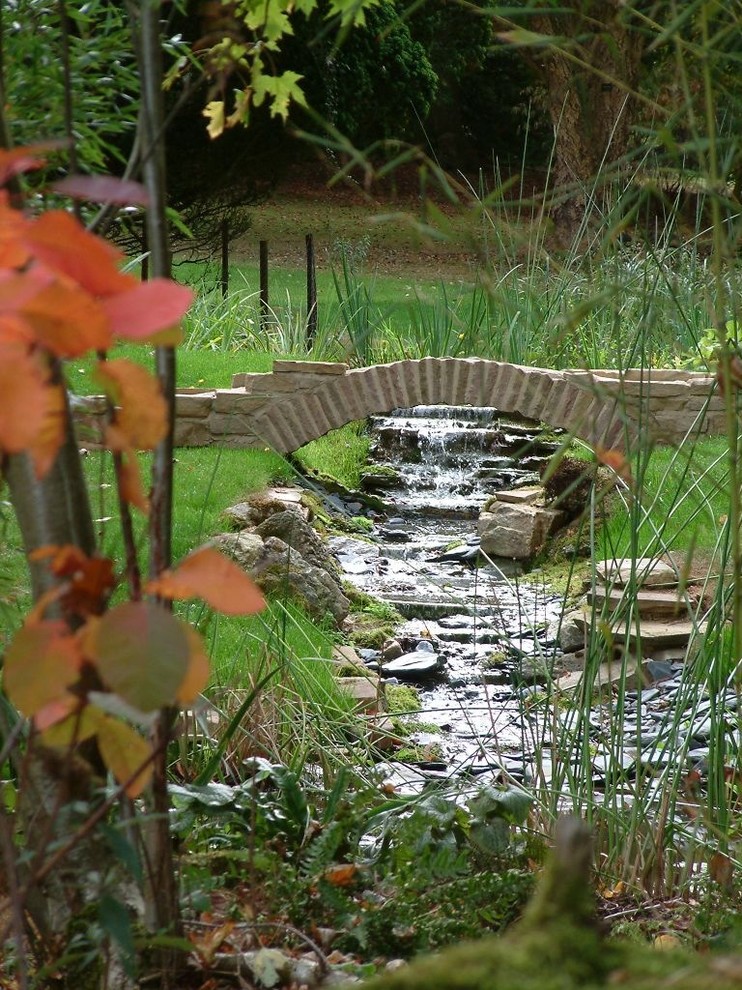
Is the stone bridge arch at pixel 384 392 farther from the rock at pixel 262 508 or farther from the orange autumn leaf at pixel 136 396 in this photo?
the orange autumn leaf at pixel 136 396

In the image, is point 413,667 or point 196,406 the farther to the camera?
point 196,406

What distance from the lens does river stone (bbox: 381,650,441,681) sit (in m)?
5.40

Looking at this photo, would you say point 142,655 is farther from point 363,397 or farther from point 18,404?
point 363,397

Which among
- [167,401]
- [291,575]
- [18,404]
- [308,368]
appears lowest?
[291,575]

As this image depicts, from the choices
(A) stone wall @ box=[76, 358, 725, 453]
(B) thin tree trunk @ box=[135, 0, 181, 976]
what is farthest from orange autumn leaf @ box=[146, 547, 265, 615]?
(A) stone wall @ box=[76, 358, 725, 453]

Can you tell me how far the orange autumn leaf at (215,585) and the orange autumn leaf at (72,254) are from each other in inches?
8.4

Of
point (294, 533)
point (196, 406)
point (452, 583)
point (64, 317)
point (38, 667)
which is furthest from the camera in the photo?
point (196, 406)

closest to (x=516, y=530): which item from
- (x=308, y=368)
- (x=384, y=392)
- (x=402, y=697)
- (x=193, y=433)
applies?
(x=384, y=392)

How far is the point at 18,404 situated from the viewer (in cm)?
68

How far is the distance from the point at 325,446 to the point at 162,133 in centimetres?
788

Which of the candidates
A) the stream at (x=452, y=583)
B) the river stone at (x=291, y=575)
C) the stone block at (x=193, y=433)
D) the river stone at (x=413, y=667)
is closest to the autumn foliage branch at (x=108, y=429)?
the stream at (x=452, y=583)

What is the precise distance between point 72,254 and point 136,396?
0.12 m

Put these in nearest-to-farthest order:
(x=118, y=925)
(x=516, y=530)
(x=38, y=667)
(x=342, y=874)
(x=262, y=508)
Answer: (x=38, y=667), (x=118, y=925), (x=342, y=874), (x=262, y=508), (x=516, y=530)

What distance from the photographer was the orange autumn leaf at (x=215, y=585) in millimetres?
821
